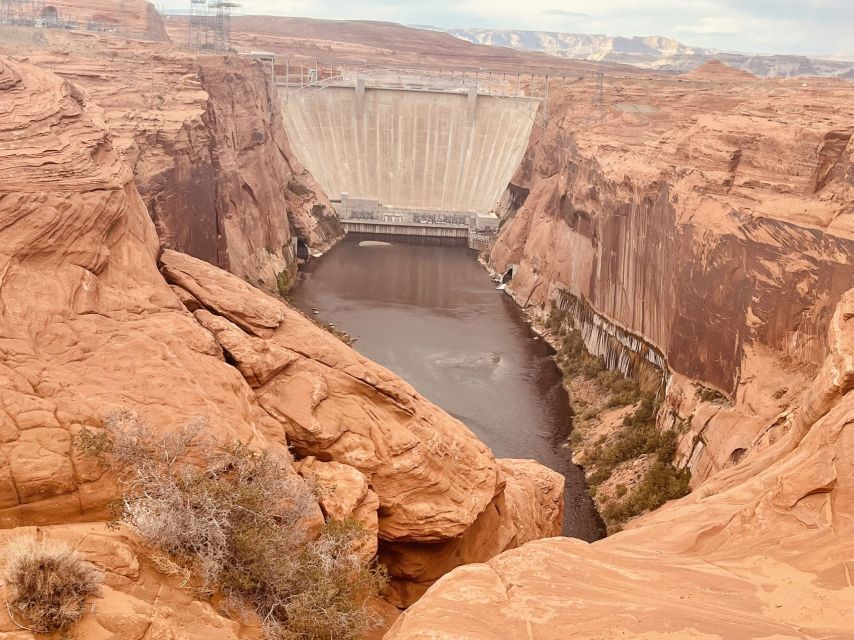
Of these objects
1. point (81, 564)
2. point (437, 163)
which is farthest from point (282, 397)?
point (437, 163)

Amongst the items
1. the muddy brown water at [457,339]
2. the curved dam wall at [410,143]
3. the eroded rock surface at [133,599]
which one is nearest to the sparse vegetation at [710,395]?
the muddy brown water at [457,339]

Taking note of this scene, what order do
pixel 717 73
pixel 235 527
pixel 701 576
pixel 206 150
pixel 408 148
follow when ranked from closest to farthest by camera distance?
1. pixel 701 576
2. pixel 235 527
3. pixel 206 150
4. pixel 408 148
5. pixel 717 73

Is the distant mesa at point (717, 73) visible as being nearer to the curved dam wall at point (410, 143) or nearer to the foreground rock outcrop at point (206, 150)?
the curved dam wall at point (410, 143)

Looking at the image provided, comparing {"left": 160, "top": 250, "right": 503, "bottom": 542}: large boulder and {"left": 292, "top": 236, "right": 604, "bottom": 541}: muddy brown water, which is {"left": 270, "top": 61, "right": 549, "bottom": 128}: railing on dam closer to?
{"left": 292, "top": 236, "right": 604, "bottom": 541}: muddy brown water

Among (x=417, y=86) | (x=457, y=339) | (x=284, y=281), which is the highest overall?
(x=417, y=86)

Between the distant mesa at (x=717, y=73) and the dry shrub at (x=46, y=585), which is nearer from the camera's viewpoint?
the dry shrub at (x=46, y=585)

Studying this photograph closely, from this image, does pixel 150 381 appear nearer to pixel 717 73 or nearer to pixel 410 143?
pixel 410 143

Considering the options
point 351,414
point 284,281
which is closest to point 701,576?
point 351,414
